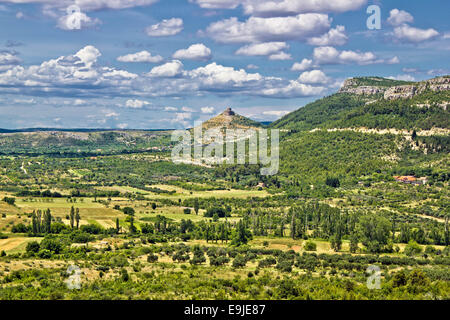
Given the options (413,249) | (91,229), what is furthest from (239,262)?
(91,229)

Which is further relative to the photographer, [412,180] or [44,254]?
[412,180]

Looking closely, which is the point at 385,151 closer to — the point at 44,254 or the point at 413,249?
the point at 413,249

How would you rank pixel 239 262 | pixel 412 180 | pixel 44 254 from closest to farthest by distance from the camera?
pixel 239 262 < pixel 44 254 < pixel 412 180

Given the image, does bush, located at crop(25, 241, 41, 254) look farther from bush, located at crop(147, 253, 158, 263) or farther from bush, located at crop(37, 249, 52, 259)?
bush, located at crop(147, 253, 158, 263)

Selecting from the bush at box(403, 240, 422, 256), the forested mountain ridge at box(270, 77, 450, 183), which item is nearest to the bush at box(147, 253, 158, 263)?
the bush at box(403, 240, 422, 256)

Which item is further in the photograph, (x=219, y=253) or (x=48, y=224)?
(x=48, y=224)

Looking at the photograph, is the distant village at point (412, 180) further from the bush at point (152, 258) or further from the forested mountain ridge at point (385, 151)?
the bush at point (152, 258)

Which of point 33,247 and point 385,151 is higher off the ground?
point 385,151

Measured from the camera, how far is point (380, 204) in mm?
118062

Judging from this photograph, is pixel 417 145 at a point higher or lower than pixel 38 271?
higher

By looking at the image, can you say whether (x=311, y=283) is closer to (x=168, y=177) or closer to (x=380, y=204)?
(x=380, y=204)

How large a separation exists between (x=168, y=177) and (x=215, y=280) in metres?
135
